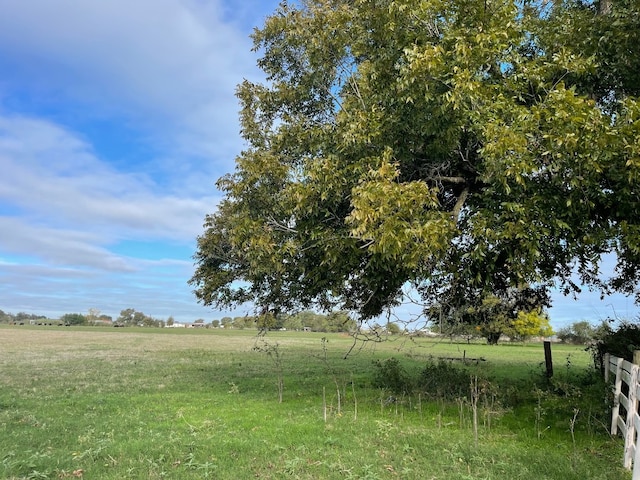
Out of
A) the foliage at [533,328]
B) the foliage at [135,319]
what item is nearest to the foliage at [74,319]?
the foliage at [135,319]

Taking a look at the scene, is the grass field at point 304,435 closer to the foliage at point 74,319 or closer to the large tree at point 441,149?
the large tree at point 441,149

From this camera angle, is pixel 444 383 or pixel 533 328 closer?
pixel 444 383

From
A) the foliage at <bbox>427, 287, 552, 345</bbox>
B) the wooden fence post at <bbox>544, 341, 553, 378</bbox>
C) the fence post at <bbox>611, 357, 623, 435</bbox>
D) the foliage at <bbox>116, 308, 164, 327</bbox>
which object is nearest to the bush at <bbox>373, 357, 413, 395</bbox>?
the foliage at <bbox>427, 287, 552, 345</bbox>

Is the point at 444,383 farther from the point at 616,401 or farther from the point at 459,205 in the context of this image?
the point at 459,205

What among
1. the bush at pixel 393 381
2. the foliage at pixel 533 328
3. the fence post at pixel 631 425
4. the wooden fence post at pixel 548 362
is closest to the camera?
the fence post at pixel 631 425

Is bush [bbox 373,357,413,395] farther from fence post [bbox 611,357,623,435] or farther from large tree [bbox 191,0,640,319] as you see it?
fence post [bbox 611,357,623,435]

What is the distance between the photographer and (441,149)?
964cm

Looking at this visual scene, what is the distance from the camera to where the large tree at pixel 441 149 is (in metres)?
8.30

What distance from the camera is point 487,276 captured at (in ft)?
33.1

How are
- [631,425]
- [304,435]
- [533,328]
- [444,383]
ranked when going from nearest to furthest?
[631,425], [304,435], [444,383], [533,328]

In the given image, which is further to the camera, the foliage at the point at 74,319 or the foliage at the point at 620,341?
the foliage at the point at 74,319

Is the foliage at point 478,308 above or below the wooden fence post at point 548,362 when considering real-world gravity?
above

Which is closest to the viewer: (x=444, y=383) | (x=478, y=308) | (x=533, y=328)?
(x=444, y=383)

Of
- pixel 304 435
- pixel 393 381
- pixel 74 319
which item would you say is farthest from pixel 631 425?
pixel 74 319
